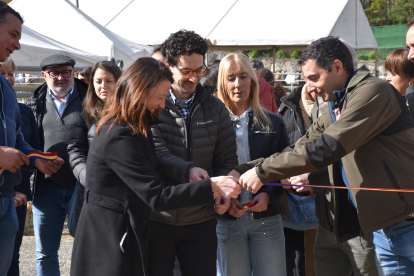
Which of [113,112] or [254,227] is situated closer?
[113,112]

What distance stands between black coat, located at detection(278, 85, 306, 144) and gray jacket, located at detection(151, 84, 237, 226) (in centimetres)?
107

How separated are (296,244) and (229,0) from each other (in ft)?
48.5

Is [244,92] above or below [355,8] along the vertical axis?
below

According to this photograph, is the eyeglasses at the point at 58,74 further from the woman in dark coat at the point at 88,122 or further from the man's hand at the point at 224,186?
the man's hand at the point at 224,186

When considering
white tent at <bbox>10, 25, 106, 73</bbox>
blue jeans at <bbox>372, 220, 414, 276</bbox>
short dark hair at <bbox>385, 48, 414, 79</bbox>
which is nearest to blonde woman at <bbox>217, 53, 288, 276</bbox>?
blue jeans at <bbox>372, 220, 414, 276</bbox>

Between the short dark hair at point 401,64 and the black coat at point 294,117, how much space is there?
0.88 metres

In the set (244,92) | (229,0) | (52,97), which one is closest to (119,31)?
(229,0)

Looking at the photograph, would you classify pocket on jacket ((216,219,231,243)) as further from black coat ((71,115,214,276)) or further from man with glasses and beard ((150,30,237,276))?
black coat ((71,115,214,276))

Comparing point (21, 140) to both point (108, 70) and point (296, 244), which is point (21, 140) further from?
point (296, 244)

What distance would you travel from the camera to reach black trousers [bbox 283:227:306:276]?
4.07 m

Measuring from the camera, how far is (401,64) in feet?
12.4

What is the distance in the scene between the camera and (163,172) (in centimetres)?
283

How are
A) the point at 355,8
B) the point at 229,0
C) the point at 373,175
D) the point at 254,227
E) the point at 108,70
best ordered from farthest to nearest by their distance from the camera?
the point at 229,0, the point at 355,8, the point at 108,70, the point at 254,227, the point at 373,175

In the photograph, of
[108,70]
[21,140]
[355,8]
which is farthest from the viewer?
[355,8]
